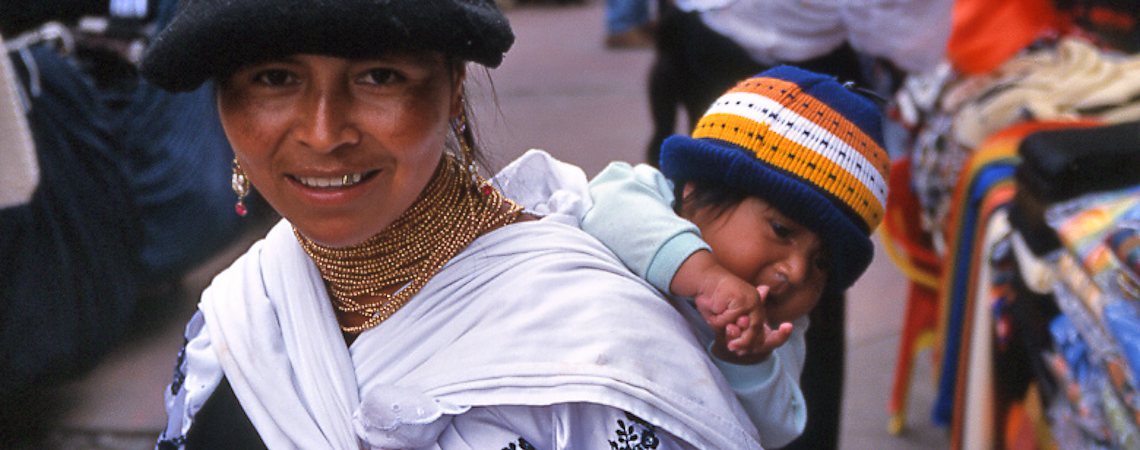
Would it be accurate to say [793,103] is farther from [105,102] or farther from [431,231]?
[105,102]

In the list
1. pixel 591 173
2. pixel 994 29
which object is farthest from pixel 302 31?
pixel 591 173

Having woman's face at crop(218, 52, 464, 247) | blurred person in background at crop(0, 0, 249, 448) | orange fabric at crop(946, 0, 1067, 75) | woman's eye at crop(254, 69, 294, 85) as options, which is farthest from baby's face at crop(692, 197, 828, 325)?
blurred person in background at crop(0, 0, 249, 448)

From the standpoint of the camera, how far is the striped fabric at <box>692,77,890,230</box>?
1321 mm

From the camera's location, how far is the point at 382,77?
1.18 m

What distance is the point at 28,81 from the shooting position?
11.8 ft

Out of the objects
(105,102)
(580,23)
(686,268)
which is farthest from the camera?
(580,23)

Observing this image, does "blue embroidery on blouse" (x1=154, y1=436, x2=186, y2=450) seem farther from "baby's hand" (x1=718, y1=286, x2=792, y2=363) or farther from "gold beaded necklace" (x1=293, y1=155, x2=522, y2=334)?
"baby's hand" (x1=718, y1=286, x2=792, y2=363)

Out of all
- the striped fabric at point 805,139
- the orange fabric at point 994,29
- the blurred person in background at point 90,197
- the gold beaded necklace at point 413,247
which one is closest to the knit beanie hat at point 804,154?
the striped fabric at point 805,139

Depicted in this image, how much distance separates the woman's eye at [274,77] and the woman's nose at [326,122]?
0.03 meters

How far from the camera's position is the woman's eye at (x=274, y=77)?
46.2 inches

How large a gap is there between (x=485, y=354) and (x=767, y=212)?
38cm

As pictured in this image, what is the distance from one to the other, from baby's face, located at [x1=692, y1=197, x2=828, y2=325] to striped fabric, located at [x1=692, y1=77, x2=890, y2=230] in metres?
0.06

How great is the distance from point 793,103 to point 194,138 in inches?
130

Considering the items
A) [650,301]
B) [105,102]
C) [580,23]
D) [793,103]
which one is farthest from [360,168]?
[580,23]
